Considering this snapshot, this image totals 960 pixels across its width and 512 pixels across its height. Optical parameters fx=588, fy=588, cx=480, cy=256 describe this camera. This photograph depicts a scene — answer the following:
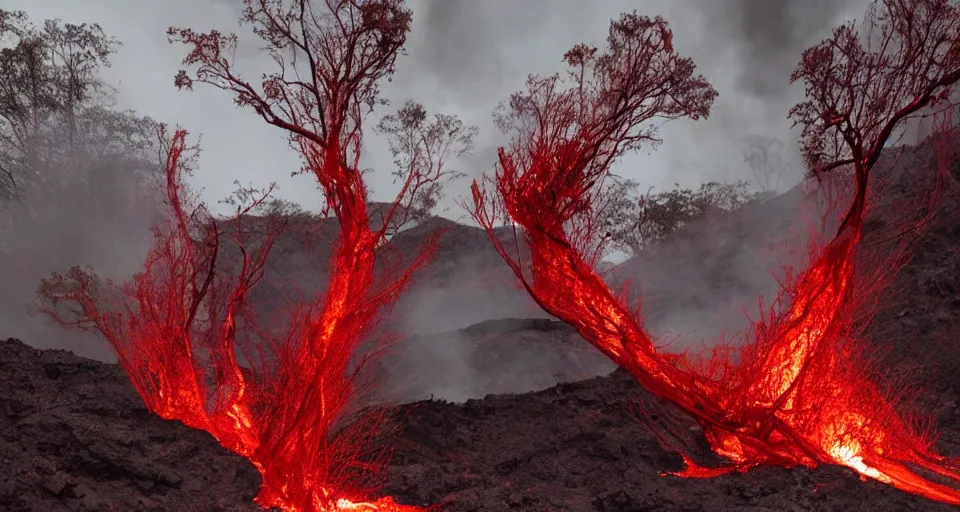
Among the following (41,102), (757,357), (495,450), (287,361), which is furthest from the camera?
(41,102)

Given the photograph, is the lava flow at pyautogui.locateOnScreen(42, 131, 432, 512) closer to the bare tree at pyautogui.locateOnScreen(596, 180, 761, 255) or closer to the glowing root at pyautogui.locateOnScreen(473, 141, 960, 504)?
the glowing root at pyautogui.locateOnScreen(473, 141, 960, 504)

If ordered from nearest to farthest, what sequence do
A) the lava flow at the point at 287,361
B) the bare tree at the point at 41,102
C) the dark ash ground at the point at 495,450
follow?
the dark ash ground at the point at 495,450 < the lava flow at the point at 287,361 < the bare tree at the point at 41,102

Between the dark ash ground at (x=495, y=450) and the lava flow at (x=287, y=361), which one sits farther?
the lava flow at (x=287, y=361)

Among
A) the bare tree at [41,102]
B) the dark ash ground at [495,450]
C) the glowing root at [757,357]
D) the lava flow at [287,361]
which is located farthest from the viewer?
the bare tree at [41,102]

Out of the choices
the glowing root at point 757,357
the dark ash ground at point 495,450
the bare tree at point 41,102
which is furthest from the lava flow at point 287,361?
the bare tree at point 41,102

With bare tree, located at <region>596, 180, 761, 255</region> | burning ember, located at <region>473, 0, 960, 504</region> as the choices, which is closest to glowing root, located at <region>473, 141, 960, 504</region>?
burning ember, located at <region>473, 0, 960, 504</region>

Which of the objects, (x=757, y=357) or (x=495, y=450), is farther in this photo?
(x=495, y=450)

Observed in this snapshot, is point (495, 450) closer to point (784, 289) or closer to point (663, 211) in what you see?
point (784, 289)

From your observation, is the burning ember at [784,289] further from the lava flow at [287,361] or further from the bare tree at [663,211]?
the bare tree at [663,211]

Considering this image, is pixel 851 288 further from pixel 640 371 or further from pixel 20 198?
pixel 20 198

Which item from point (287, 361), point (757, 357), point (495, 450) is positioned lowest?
point (495, 450)

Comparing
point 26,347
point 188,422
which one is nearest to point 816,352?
point 188,422

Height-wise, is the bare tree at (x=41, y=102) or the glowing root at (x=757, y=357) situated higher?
the bare tree at (x=41, y=102)

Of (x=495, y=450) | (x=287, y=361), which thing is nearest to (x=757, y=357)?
(x=495, y=450)
